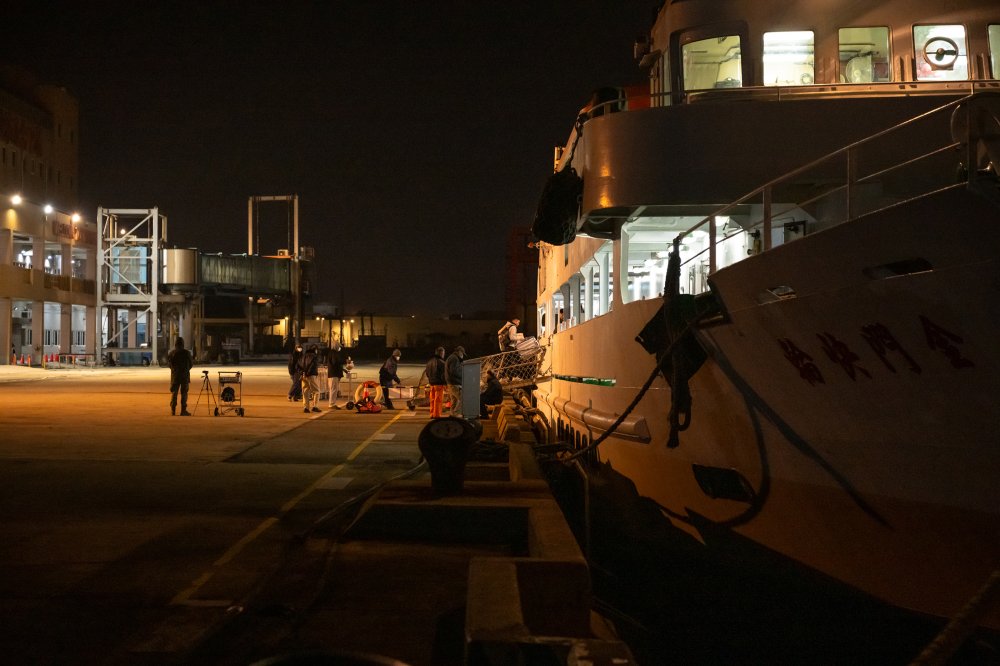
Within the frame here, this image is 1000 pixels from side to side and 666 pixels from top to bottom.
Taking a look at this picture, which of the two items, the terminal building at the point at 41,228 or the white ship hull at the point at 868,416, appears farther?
the terminal building at the point at 41,228

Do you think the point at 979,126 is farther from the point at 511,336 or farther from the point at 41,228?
the point at 41,228

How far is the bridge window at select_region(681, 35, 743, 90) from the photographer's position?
845 centimetres

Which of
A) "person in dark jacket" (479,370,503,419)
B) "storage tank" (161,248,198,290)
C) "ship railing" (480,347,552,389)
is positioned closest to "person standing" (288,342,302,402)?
"ship railing" (480,347,552,389)

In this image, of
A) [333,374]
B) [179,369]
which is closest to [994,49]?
[179,369]

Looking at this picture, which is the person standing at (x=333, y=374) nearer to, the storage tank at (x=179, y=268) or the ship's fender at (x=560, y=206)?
the ship's fender at (x=560, y=206)

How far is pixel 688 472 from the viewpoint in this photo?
7.30m

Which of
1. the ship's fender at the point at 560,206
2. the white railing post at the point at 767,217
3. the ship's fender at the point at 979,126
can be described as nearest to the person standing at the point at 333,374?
the ship's fender at the point at 560,206

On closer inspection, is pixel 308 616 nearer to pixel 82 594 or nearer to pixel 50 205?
pixel 82 594

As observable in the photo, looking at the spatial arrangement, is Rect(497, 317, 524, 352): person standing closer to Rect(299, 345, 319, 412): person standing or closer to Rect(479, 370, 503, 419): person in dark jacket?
Rect(479, 370, 503, 419): person in dark jacket

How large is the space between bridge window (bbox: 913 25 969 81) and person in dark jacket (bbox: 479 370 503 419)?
1217 centimetres

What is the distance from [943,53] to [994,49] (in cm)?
48

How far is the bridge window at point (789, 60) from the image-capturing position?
8320 mm

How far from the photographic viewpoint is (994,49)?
26.0 ft

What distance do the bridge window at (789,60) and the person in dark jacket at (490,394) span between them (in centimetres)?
1141
